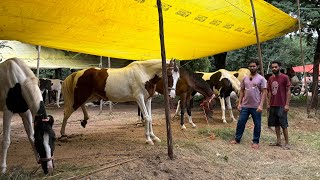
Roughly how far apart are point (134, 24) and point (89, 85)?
66.9 inches

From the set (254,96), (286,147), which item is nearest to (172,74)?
(254,96)

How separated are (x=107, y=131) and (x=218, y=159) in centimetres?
329

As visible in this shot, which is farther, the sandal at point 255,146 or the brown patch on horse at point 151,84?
the sandal at point 255,146

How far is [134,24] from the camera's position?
296 inches

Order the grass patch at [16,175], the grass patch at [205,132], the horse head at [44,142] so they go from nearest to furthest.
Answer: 1. the horse head at [44,142]
2. the grass patch at [16,175]
3. the grass patch at [205,132]

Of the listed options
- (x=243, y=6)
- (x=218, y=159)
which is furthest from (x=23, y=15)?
(x=243, y=6)

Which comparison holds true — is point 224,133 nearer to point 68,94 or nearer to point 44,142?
point 68,94

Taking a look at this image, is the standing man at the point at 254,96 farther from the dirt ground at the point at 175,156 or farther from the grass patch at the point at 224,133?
the grass patch at the point at 224,133

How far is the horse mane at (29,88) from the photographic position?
442cm

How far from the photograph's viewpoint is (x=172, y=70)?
6.87 metres

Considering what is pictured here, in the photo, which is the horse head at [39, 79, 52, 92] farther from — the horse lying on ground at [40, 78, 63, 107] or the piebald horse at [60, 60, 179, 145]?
the piebald horse at [60, 60, 179, 145]

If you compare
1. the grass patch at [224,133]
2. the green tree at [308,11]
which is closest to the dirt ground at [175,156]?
the grass patch at [224,133]

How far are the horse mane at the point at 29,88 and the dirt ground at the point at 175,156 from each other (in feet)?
2.88

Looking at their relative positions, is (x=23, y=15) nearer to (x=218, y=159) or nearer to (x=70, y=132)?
(x=70, y=132)
